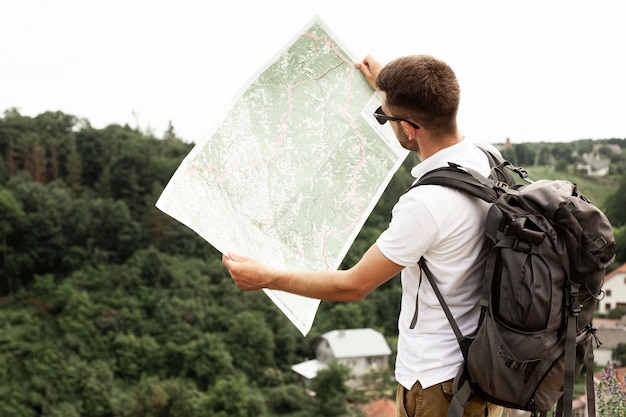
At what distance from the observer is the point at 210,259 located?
34969mm

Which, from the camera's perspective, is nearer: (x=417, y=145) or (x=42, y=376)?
(x=417, y=145)

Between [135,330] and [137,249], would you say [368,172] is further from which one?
[137,249]

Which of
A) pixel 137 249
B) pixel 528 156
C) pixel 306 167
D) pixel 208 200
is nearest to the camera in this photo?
pixel 208 200

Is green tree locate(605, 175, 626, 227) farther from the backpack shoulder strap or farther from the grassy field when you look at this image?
the backpack shoulder strap

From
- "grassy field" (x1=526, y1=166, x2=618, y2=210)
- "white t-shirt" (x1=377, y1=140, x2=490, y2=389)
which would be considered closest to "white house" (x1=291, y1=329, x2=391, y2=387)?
"grassy field" (x1=526, y1=166, x2=618, y2=210)

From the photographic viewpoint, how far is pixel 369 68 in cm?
222

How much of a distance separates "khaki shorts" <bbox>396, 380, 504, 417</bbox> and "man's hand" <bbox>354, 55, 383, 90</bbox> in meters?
0.97

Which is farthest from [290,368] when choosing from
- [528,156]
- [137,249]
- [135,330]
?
[528,156]

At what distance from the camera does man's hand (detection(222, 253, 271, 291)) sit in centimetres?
185

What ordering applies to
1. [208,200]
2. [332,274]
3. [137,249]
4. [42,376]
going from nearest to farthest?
[332,274] < [208,200] < [42,376] < [137,249]

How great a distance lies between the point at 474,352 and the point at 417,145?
55cm

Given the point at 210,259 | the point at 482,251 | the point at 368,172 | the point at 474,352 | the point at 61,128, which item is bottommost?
the point at 210,259

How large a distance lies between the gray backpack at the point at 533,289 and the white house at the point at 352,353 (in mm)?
28521

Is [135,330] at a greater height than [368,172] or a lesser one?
lesser
